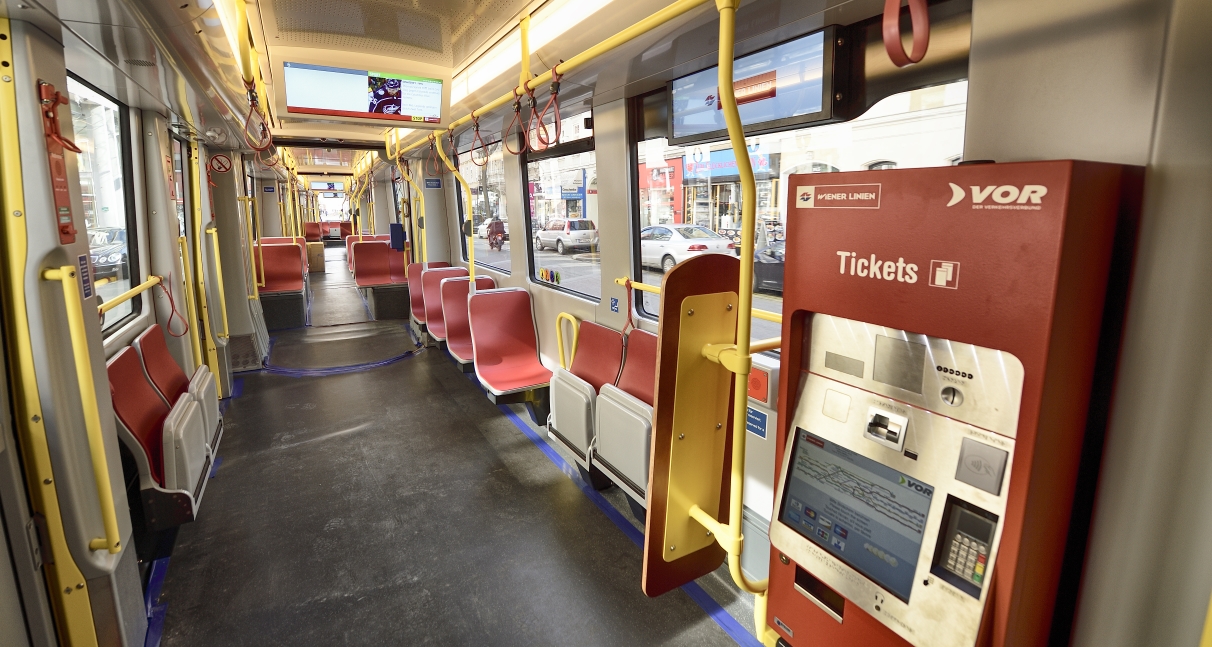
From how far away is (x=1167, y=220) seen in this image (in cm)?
125

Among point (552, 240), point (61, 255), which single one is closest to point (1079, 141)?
point (61, 255)

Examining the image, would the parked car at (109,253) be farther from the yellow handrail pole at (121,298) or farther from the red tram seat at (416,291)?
the red tram seat at (416,291)

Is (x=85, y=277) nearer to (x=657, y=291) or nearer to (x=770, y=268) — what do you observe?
(x=657, y=291)

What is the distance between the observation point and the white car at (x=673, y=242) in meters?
3.58

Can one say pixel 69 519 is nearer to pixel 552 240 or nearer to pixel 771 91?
pixel 771 91

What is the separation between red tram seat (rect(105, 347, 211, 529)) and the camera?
9.36 feet

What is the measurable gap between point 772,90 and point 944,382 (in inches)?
66.0

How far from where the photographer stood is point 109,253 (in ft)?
13.0

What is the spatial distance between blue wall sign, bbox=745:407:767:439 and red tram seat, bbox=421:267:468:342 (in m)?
4.73

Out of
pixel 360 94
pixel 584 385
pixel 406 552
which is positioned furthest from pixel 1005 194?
pixel 360 94

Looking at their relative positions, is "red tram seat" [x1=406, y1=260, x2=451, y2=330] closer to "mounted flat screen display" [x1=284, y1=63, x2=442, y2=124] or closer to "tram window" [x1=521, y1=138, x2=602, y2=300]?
"tram window" [x1=521, y1=138, x2=602, y2=300]

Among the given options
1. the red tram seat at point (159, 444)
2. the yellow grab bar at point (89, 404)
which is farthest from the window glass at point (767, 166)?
the red tram seat at point (159, 444)

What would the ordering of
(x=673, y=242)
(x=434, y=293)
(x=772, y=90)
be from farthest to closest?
(x=434, y=293)
(x=673, y=242)
(x=772, y=90)

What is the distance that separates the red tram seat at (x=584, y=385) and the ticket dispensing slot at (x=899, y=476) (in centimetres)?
189
